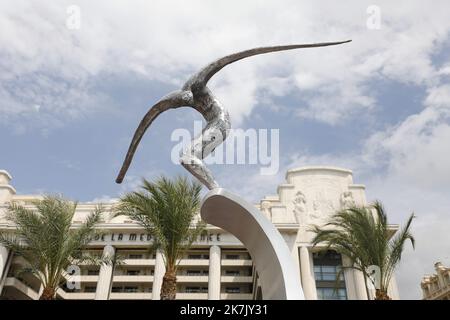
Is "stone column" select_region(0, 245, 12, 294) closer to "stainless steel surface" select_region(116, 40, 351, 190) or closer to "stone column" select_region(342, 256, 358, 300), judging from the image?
"stone column" select_region(342, 256, 358, 300)

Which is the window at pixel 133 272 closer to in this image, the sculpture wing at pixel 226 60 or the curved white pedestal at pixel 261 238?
the curved white pedestal at pixel 261 238

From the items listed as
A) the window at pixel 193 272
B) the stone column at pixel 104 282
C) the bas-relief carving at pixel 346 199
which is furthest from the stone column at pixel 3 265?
the bas-relief carving at pixel 346 199

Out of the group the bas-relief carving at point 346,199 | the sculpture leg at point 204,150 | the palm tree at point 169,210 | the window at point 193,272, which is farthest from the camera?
the window at point 193,272

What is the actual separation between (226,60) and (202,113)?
1.00 m

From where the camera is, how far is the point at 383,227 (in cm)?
1514

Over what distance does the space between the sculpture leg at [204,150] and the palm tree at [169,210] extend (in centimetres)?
879

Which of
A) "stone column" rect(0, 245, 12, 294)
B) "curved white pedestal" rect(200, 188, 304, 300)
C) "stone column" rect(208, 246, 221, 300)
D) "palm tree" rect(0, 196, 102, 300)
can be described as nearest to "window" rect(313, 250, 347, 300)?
"stone column" rect(208, 246, 221, 300)

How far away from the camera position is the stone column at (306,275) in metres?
34.3

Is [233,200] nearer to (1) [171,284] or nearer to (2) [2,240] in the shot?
(1) [171,284]

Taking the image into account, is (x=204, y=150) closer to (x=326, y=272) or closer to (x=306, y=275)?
(x=306, y=275)

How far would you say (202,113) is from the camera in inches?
261

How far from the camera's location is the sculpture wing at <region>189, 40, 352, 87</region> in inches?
246

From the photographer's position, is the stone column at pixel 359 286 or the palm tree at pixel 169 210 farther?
the stone column at pixel 359 286

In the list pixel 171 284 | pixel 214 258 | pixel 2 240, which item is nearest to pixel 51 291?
pixel 2 240
